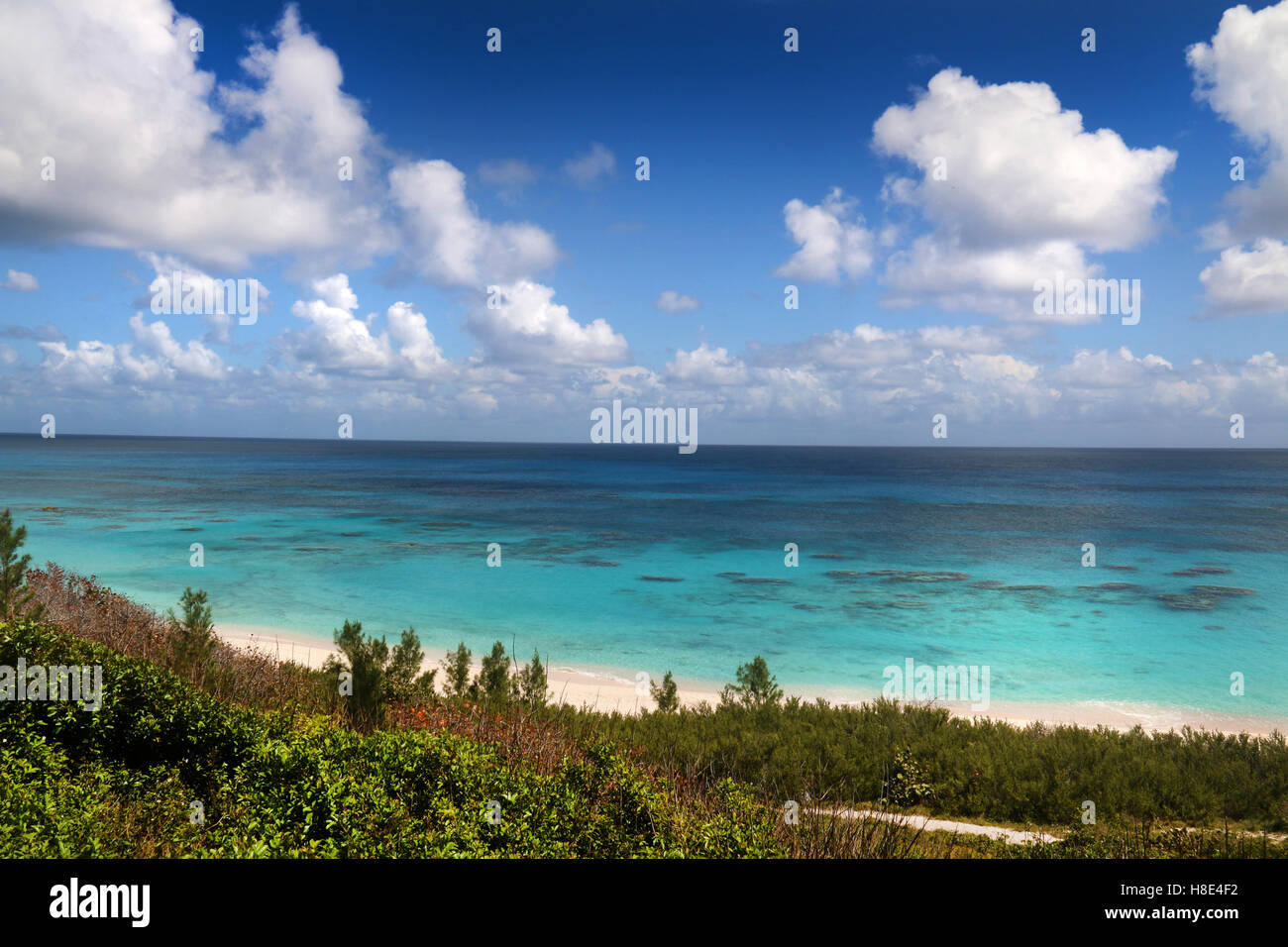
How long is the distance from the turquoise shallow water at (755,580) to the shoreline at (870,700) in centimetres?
77

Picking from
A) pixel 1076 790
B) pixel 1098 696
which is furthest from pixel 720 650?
pixel 1076 790

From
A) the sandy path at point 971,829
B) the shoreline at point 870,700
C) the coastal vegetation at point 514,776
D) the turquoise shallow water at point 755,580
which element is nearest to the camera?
the coastal vegetation at point 514,776

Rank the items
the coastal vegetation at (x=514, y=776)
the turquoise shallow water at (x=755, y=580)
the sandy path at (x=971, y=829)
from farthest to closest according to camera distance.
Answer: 1. the turquoise shallow water at (x=755, y=580)
2. the sandy path at (x=971, y=829)
3. the coastal vegetation at (x=514, y=776)

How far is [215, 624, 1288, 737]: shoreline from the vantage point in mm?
18438

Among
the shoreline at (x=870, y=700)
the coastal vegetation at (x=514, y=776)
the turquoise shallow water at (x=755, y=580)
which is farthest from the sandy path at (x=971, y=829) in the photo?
the turquoise shallow water at (x=755, y=580)

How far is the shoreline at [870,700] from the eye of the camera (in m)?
18.4

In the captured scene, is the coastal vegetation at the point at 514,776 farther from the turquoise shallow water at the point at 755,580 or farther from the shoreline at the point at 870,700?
the turquoise shallow water at the point at 755,580

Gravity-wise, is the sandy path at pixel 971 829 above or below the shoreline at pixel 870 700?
above

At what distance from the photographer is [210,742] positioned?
A: 6074mm

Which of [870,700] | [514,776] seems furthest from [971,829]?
[870,700]

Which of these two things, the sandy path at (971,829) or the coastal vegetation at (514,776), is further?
the sandy path at (971,829)

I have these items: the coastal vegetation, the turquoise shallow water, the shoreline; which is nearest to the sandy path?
the coastal vegetation

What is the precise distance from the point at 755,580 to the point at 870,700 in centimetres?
1772
